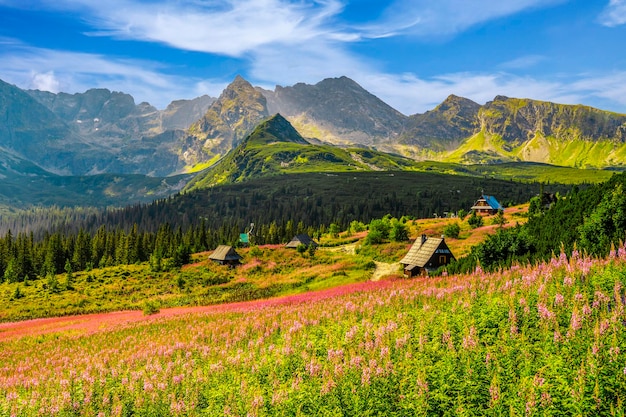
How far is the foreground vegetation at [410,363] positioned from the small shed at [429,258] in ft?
112

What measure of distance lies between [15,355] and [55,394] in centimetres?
1866

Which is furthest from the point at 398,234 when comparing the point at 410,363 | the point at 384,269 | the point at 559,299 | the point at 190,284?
the point at 410,363

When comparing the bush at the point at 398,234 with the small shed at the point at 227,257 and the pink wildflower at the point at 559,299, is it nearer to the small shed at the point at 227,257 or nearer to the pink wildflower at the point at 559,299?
the small shed at the point at 227,257

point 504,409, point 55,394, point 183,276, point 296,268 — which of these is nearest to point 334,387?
point 504,409

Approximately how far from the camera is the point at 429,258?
54719 mm

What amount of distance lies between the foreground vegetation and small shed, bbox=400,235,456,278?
34.2 metres

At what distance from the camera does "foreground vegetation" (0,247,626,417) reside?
9.47 meters

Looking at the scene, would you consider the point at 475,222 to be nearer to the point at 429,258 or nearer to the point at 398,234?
the point at 398,234

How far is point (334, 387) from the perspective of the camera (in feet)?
36.4

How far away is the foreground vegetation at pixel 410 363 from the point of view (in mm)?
9469

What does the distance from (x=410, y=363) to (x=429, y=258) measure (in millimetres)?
44710

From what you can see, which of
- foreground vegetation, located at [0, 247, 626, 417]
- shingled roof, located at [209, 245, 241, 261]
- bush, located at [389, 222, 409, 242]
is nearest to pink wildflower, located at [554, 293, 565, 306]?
foreground vegetation, located at [0, 247, 626, 417]

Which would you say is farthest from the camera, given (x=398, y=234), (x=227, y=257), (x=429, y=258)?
(x=398, y=234)

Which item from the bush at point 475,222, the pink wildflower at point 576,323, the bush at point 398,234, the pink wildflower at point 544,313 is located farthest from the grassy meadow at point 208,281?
the pink wildflower at point 576,323
